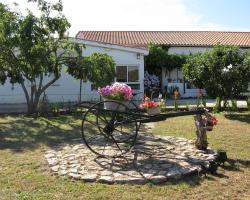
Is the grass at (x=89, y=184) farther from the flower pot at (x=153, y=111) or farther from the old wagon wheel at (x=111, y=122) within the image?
the flower pot at (x=153, y=111)

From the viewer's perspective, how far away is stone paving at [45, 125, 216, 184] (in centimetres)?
705

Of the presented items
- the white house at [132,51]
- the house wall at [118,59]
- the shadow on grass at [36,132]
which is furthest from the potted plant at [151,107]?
the house wall at [118,59]

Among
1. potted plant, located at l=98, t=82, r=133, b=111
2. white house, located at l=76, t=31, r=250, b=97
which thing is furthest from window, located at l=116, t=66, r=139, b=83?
potted plant, located at l=98, t=82, r=133, b=111

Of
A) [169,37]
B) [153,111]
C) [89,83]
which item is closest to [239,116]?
[153,111]

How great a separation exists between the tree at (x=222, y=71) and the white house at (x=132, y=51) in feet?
22.8

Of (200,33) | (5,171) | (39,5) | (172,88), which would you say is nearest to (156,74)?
(172,88)

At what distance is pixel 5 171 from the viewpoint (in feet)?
25.0

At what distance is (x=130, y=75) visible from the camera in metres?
24.0

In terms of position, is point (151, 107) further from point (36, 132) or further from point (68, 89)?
point (68, 89)

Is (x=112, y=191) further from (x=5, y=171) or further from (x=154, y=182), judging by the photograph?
(x=5, y=171)

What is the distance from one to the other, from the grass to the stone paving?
0.21m

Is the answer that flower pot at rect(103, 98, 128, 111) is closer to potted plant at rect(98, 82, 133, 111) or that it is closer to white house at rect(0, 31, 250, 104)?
potted plant at rect(98, 82, 133, 111)

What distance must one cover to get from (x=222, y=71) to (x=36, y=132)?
292 inches

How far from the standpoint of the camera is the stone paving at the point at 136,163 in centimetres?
705
